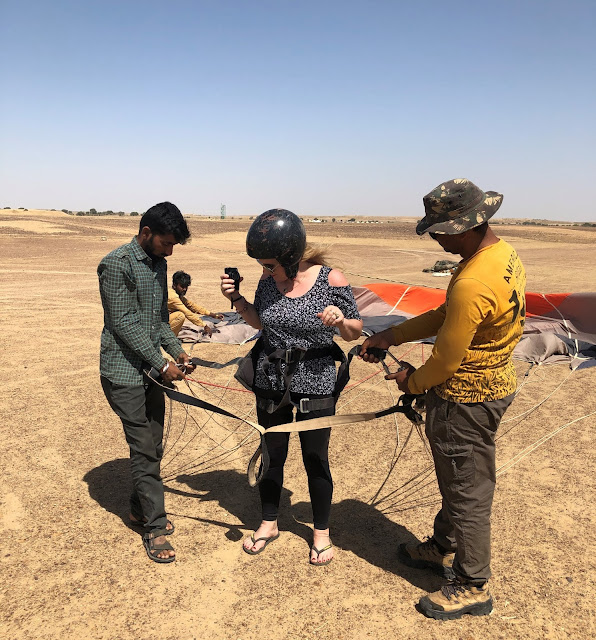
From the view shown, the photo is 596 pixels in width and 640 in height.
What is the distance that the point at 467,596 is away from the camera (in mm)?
3125

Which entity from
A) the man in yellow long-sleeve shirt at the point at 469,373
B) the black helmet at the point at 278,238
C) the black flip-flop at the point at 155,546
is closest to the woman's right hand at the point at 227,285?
the black helmet at the point at 278,238

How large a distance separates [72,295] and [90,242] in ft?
68.5

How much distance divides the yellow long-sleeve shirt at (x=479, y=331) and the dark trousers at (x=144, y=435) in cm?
178

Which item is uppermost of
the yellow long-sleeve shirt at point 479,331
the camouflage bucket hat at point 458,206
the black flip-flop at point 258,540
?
the camouflage bucket hat at point 458,206

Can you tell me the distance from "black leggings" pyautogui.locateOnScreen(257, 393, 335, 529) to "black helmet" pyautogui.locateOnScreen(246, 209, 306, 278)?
2.91 feet

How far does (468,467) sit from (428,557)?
3.35 feet

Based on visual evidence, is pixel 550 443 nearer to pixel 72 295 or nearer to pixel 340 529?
pixel 340 529

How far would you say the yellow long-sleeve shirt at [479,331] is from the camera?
2648mm

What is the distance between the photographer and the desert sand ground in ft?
10.3

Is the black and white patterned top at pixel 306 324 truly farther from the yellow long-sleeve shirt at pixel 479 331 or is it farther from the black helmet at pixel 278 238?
the yellow long-sleeve shirt at pixel 479 331

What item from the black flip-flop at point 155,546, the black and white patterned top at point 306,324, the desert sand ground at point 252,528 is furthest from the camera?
the black flip-flop at point 155,546

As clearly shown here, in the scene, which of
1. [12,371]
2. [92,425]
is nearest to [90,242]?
[12,371]

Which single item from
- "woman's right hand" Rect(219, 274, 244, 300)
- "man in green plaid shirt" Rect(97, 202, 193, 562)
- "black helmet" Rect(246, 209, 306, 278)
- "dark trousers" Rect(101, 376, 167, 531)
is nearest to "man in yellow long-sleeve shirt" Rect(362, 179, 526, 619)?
"black helmet" Rect(246, 209, 306, 278)

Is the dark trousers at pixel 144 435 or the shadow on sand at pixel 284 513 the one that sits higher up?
the dark trousers at pixel 144 435
